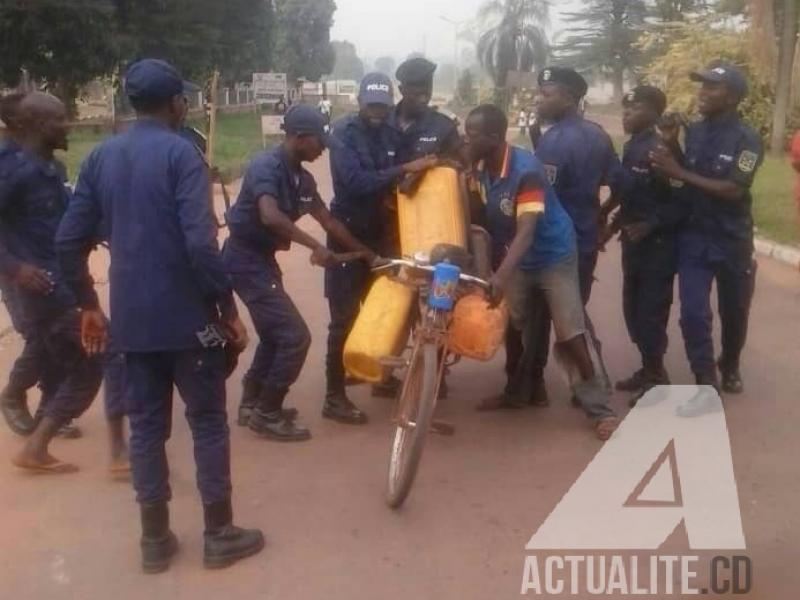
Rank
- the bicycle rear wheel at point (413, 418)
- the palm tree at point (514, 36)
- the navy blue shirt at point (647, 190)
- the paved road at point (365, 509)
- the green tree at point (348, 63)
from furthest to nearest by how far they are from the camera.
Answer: the green tree at point (348, 63)
the palm tree at point (514, 36)
the navy blue shirt at point (647, 190)
the bicycle rear wheel at point (413, 418)
the paved road at point (365, 509)

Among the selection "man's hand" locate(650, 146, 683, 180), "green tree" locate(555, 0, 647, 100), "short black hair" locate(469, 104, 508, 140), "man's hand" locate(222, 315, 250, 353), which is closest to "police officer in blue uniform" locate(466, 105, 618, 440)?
"short black hair" locate(469, 104, 508, 140)

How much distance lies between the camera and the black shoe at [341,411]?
611cm

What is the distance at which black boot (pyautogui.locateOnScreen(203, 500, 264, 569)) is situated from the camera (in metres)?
4.29

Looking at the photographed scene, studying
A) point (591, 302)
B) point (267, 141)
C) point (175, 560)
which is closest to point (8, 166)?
point (175, 560)

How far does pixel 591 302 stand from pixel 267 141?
20.5m

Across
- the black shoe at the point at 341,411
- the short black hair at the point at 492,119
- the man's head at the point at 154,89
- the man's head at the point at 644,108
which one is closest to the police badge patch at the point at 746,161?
the man's head at the point at 644,108

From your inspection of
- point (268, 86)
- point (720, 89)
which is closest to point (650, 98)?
point (720, 89)

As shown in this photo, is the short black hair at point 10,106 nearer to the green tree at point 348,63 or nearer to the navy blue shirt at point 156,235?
the navy blue shirt at point 156,235

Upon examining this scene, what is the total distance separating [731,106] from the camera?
6.04 metres

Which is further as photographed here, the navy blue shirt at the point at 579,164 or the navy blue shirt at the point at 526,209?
the navy blue shirt at the point at 579,164

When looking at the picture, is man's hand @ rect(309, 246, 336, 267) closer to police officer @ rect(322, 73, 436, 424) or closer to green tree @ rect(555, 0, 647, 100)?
police officer @ rect(322, 73, 436, 424)

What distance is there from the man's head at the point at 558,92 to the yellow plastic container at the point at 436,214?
2.74 ft

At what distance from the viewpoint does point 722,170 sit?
6.00 meters

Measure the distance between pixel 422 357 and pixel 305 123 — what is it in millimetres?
1309
